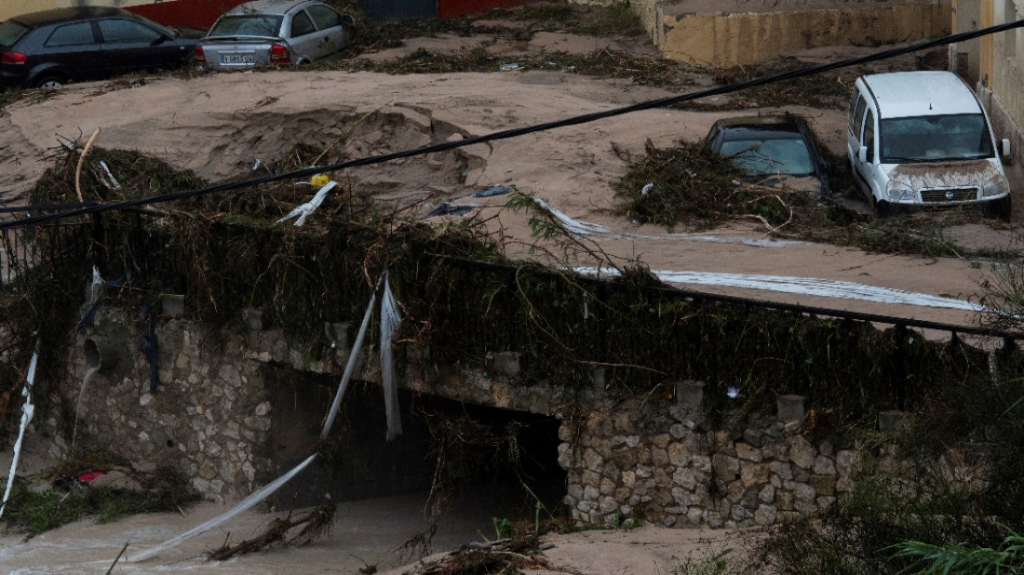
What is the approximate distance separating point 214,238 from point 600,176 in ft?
15.1

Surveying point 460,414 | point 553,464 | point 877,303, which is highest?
point 877,303

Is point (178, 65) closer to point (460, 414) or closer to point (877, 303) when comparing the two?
point (460, 414)

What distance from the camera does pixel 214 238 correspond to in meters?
11.5

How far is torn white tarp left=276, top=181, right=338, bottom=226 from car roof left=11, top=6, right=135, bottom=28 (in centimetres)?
955

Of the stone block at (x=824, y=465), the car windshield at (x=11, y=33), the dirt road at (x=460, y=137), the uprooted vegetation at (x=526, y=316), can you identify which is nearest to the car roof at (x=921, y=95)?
the dirt road at (x=460, y=137)

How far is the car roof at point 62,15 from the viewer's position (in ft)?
64.0

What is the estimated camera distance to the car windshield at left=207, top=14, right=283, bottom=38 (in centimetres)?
2002

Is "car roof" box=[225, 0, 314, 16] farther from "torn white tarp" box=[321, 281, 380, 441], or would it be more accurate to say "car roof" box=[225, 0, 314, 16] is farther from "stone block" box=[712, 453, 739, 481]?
"stone block" box=[712, 453, 739, 481]

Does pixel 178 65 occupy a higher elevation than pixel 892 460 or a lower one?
higher

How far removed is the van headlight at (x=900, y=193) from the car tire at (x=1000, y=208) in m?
0.86

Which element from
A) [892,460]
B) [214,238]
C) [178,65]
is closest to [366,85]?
[178,65]

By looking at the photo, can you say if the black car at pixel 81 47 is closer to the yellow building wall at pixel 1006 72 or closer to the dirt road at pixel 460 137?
the dirt road at pixel 460 137

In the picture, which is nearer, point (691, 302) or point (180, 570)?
point (691, 302)

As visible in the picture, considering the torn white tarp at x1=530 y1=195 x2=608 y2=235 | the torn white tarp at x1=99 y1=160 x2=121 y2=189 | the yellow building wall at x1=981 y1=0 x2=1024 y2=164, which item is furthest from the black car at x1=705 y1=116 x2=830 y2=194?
the torn white tarp at x1=99 y1=160 x2=121 y2=189
